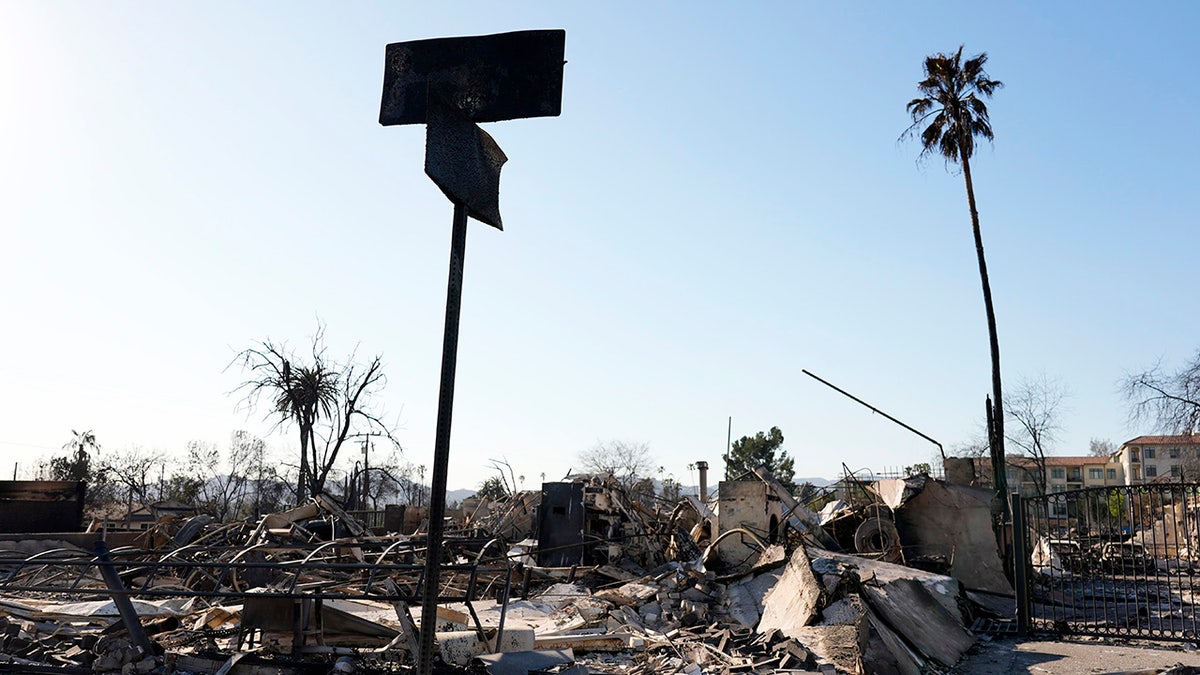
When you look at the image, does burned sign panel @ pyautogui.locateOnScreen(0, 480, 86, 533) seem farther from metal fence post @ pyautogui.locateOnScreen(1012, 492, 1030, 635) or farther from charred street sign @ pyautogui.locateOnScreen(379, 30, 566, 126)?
charred street sign @ pyautogui.locateOnScreen(379, 30, 566, 126)

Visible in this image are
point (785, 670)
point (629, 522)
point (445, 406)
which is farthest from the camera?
point (629, 522)

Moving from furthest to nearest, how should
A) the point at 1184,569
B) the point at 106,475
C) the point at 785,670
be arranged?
the point at 106,475, the point at 1184,569, the point at 785,670

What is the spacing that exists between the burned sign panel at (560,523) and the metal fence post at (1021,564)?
808 cm

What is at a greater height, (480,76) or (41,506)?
(480,76)

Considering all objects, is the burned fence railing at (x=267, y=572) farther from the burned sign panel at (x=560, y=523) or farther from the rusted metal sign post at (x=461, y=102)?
the burned sign panel at (x=560, y=523)

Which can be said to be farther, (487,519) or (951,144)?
(951,144)

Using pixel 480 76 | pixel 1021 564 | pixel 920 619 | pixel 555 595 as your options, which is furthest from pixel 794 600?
pixel 480 76

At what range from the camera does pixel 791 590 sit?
35.1 ft

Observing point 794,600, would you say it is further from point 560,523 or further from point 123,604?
point 560,523

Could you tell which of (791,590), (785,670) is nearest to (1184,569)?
(791,590)

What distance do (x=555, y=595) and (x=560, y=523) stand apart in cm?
405

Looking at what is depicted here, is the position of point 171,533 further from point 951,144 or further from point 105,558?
point 951,144

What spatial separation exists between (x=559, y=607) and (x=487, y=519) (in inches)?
352

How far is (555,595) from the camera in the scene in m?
13.8
